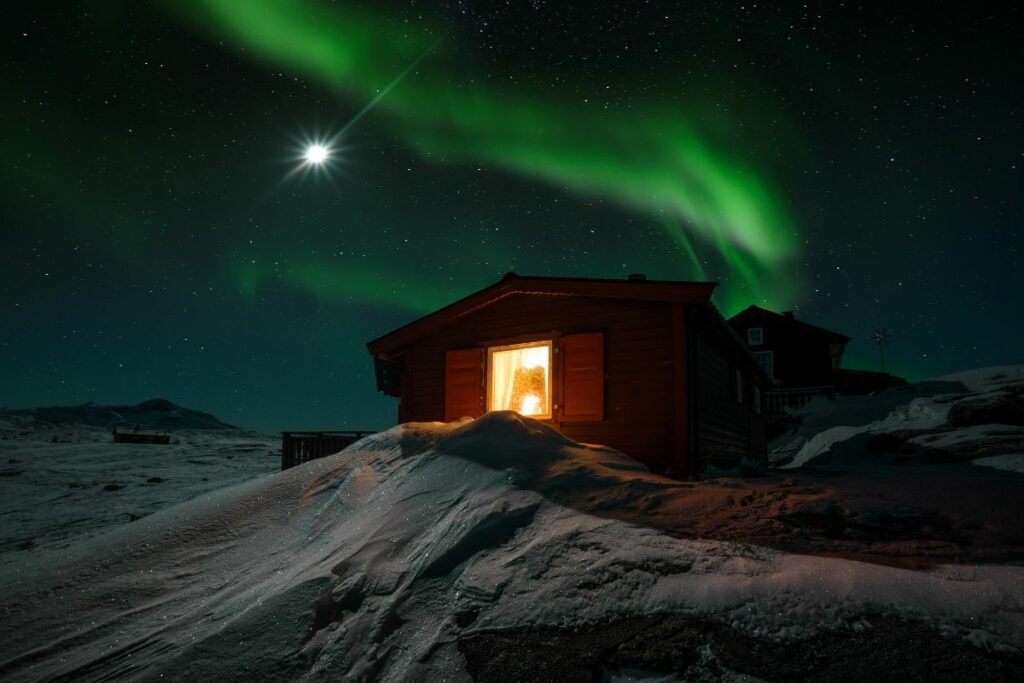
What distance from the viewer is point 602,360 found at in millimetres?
9805

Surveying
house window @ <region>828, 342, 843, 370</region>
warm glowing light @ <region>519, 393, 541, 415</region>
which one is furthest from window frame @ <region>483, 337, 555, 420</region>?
house window @ <region>828, 342, 843, 370</region>

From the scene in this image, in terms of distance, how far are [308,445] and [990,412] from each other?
18240mm

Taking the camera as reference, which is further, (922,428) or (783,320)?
(783,320)

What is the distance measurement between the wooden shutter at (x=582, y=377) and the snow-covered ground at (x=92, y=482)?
884 cm

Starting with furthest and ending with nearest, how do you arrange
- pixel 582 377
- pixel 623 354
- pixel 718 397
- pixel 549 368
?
pixel 718 397 < pixel 549 368 < pixel 582 377 < pixel 623 354

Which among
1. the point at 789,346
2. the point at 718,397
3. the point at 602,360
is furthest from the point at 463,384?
the point at 789,346

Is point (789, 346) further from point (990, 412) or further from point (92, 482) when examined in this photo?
point (92, 482)

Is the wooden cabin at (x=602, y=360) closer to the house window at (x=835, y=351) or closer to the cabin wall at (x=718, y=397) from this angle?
the cabin wall at (x=718, y=397)

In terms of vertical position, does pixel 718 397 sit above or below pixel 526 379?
below

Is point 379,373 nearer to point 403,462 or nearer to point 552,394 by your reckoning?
point 552,394

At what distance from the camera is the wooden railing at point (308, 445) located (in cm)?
1354

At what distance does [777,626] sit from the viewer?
9.00 ft

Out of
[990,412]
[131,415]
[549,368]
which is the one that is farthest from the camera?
[131,415]

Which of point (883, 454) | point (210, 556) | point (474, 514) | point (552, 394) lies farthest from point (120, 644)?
point (883, 454)
